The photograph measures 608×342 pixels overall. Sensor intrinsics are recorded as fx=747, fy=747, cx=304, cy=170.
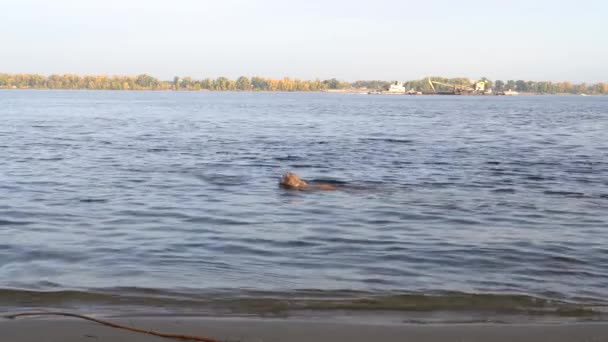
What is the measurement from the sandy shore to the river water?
2.18 feet

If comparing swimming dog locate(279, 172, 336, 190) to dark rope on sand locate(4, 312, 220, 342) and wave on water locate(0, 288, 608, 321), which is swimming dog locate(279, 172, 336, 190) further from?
dark rope on sand locate(4, 312, 220, 342)

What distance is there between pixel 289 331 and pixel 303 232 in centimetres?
470

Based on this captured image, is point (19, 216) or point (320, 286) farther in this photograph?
point (19, 216)

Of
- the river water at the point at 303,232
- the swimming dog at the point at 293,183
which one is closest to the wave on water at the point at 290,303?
the river water at the point at 303,232

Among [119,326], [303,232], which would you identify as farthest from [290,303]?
[303,232]

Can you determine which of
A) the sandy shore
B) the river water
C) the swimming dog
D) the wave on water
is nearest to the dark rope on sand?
the sandy shore

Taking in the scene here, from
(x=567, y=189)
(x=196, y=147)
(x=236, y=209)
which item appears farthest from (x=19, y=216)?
(x=196, y=147)

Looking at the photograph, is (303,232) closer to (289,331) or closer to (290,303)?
(290,303)

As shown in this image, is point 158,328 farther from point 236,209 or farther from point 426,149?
point 426,149

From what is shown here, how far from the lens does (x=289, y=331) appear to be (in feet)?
19.2

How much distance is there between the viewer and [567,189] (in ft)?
50.1

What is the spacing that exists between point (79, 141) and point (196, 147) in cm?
494

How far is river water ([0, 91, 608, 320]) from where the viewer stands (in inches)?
286

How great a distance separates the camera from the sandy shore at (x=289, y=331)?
18.5 ft
